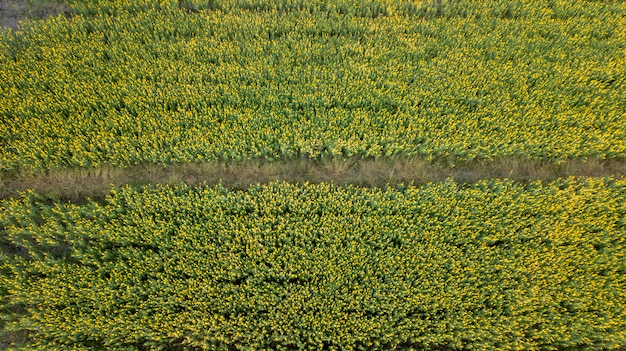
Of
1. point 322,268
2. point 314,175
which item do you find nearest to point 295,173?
point 314,175

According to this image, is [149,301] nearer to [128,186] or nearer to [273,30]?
[128,186]

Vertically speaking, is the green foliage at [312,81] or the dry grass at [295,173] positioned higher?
the green foliage at [312,81]

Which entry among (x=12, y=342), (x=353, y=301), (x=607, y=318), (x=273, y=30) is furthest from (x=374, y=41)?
(x=12, y=342)

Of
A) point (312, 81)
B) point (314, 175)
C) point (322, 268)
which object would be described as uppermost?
point (312, 81)

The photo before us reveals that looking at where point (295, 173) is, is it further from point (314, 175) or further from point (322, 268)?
point (322, 268)

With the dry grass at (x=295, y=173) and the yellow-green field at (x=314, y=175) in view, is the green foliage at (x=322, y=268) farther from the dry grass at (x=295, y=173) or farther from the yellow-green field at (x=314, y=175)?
the dry grass at (x=295, y=173)

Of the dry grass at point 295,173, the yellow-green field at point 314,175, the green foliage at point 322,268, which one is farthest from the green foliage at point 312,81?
the green foliage at point 322,268

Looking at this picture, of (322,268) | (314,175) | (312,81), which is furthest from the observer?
(312,81)
